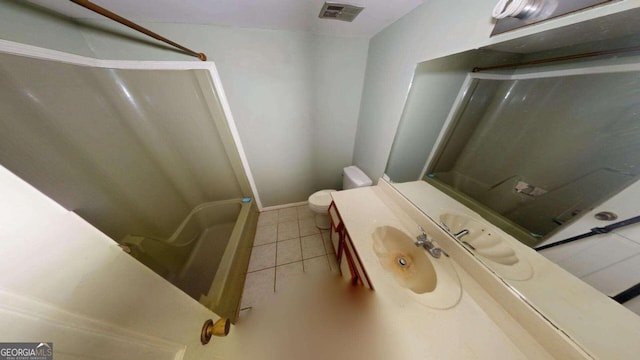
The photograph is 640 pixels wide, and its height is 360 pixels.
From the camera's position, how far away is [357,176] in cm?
167

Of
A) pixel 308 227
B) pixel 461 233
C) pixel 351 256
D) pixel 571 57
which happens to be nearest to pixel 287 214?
pixel 308 227

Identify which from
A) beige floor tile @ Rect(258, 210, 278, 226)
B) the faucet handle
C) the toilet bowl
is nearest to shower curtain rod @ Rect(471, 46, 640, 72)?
the faucet handle

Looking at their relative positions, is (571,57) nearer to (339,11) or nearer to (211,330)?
(339,11)

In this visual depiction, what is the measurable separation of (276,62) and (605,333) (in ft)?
6.49

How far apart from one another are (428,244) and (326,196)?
0.99 meters

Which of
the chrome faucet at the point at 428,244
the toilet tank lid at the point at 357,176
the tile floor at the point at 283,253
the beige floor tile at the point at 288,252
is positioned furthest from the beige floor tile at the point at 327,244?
the chrome faucet at the point at 428,244

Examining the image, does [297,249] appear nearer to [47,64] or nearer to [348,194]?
[348,194]

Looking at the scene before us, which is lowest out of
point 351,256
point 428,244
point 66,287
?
point 351,256

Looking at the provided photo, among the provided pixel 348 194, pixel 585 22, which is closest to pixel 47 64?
pixel 348 194

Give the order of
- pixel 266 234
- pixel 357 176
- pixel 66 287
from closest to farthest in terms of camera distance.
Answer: pixel 66 287 → pixel 357 176 → pixel 266 234

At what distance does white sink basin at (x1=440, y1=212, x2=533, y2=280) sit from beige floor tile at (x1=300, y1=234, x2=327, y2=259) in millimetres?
1075

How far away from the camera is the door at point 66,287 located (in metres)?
0.20

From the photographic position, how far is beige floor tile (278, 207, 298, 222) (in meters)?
1.94

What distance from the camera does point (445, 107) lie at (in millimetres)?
910
